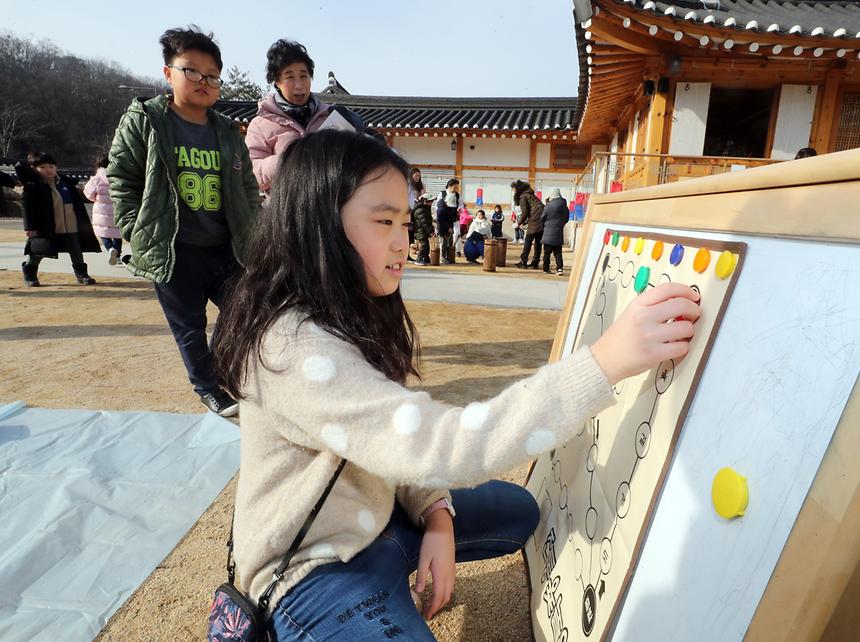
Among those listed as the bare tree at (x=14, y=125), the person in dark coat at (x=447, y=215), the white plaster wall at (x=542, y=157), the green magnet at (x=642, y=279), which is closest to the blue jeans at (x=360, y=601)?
the green magnet at (x=642, y=279)

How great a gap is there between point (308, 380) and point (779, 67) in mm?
8472

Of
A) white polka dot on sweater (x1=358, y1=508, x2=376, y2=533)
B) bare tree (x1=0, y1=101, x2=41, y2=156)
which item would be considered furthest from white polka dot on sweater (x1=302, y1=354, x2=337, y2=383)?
bare tree (x1=0, y1=101, x2=41, y2=156)

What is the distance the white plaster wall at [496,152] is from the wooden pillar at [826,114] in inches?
292

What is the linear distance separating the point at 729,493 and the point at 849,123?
9.15 metres

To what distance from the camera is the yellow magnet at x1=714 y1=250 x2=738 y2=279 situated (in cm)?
74

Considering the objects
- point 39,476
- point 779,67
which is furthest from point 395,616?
point 779,67

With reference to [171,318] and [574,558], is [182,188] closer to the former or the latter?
[171,318]

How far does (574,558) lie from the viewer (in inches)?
41.1

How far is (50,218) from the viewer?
18.5 ft

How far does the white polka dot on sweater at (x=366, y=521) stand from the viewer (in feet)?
3.26

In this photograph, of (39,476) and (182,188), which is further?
(182,188)

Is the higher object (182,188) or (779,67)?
(779,67)

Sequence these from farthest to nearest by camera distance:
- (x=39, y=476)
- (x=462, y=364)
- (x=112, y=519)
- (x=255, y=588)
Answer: (x=462, y=364), (x=39, y=476), (x=112, y=519), (x=255, y=588)

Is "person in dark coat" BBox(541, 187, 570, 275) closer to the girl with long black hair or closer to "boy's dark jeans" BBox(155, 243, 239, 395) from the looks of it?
"boy's dark jeans" BBox(155, 243, 239, 395)
